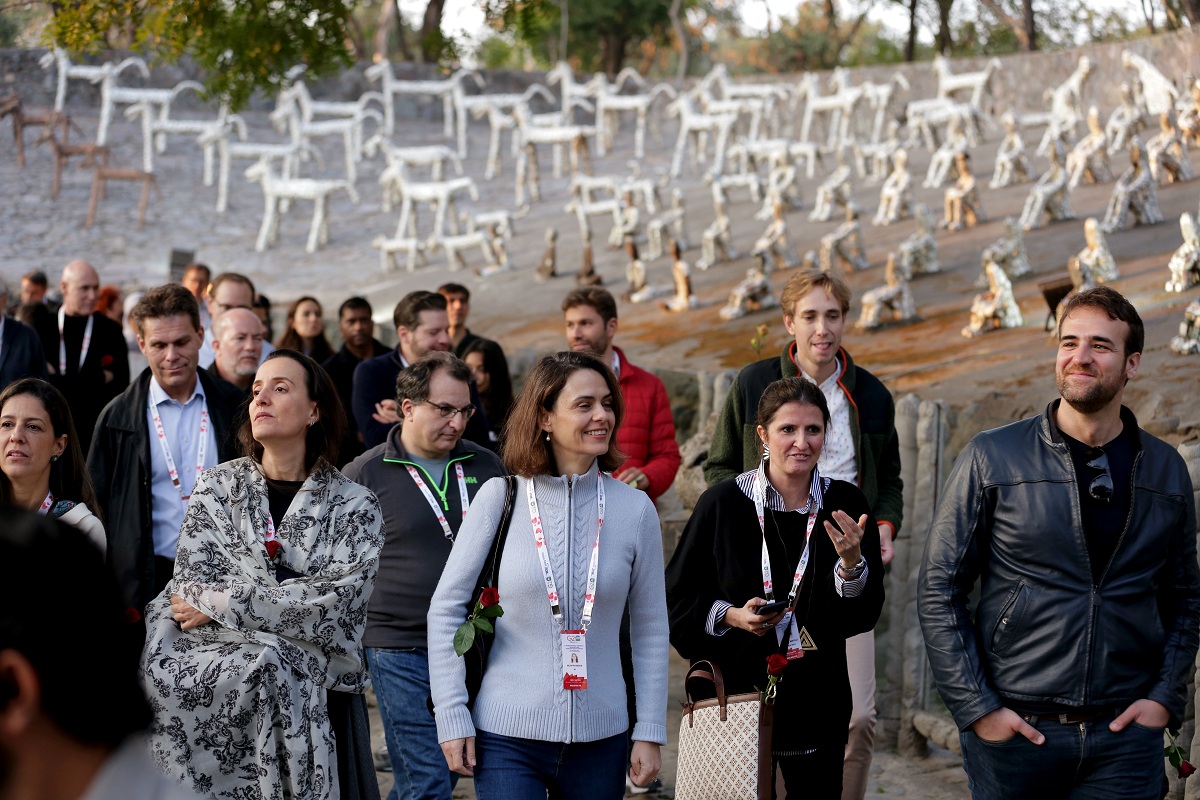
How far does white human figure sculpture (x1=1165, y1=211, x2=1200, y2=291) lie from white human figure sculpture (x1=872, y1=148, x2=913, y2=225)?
5.72m

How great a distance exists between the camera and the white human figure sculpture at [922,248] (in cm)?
1195

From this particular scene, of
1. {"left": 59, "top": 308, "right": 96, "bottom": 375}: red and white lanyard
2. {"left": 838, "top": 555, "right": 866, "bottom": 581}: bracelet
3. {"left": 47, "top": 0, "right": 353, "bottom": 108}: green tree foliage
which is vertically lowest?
{"left": 838, "top": 555, "right": 866, "bottom": 581}: bracelet

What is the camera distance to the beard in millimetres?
3570

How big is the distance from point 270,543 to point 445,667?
0.74 meters

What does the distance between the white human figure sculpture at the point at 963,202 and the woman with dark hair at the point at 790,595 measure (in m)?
10.4

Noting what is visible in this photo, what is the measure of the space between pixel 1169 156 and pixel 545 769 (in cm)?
1156

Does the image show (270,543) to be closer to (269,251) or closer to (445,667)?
(445,667)

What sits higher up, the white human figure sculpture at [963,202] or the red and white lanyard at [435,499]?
the white human figure sculpture at [963,202]

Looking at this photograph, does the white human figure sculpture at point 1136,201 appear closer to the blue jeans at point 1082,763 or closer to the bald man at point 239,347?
the bald man at point 239,347

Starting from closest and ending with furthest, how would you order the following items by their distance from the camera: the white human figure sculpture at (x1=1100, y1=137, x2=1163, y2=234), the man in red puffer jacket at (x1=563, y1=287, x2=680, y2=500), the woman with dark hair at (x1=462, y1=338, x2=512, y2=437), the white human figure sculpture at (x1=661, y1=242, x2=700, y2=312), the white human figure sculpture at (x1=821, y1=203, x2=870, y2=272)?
the man in red puffer jacket at (x1=563, y1=287, x2=680, y2=500), the woman with dark hair at (x1=462, y1=338, x2=512, y2=437), the white human figure sculpture at (x1=1100, y1=137, x2=1163, y2=234), the white human figure sculpture at (x1=821, y1=203, x2=870, y2=272), the white human figure sculpture at (x1=661, y1=242, x2=700, y2=312)

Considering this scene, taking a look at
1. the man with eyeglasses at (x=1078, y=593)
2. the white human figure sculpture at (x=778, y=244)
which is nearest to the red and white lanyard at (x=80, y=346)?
the man with eyeglasses at (x=1078, y=593)

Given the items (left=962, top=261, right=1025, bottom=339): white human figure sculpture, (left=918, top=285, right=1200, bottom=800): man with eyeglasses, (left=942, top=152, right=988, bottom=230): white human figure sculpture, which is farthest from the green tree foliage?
(left=918, top=285, right=1200, bottom=800): man with eyeglasses

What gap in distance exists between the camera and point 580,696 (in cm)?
344

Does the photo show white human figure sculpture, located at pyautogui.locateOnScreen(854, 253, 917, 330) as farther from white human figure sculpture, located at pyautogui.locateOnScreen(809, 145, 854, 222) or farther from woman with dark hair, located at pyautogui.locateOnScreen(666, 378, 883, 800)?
woman with dark hair, located at pyautogui.locateOnScreen(666, 378, 883, 800)
